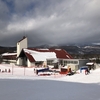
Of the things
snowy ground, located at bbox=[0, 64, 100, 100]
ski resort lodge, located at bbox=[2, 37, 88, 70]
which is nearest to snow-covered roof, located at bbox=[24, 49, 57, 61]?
ski resort lodge, located at bbox=[2, 37, 88, 70]

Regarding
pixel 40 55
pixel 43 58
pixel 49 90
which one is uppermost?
pixel 40 55

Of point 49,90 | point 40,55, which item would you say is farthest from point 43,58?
point 49,90

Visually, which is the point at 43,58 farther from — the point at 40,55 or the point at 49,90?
the point at 49,90

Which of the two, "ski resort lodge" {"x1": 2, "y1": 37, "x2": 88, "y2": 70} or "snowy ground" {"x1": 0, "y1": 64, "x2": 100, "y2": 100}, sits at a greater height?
"ski resort lodge" {"x1": 2, "y1": 37, "x2": 88, "y2": 70}

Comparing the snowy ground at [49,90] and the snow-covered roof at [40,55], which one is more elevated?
the snow-covered roof at [40,55]

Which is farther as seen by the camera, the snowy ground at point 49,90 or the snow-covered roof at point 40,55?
the snow-covered roof at point 40,55

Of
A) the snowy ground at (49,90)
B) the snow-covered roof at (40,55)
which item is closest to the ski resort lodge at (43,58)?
the snow-covered roof at (40,55)

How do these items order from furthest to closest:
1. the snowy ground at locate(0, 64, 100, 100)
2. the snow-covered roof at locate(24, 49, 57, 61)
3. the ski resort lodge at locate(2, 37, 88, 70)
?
the snow-covered roof at locate(24, 49, 57, 61), the ski resort lodge at locate(2, 37, 88, 70), the snowy ground at locate(0, 64, 100, 100)

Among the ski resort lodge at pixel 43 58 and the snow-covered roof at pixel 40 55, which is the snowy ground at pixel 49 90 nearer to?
the ski resort lodge at pixel 43 58

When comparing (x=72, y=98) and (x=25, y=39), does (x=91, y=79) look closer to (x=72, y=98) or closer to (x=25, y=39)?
(x=72, y=98)

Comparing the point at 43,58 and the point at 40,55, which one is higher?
the point at 40,55

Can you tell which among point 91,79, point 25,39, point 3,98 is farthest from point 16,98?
point 25,39

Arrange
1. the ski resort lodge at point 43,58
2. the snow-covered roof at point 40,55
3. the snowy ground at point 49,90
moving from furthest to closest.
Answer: the snow-covered roof at point 40,55 < the ski resort lodge at point 43,58 < the snowy ground at point 49,90

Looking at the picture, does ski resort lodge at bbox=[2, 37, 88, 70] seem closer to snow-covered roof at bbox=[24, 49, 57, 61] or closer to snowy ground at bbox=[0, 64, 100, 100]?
snow-covered roof at bbox=[24, 49, 57, 61]
